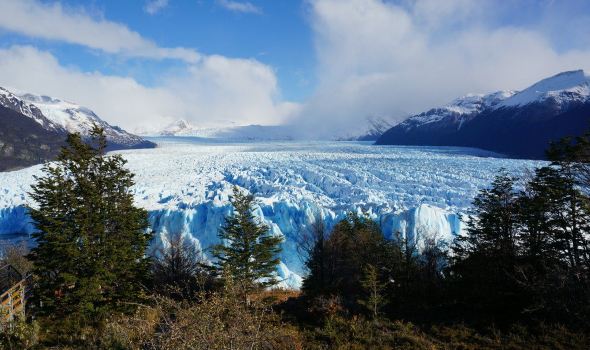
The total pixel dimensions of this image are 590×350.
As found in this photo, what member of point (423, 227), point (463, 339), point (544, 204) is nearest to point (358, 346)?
point (463, 339)

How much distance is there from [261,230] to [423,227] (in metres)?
12.6

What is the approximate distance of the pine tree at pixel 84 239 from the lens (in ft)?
34.1

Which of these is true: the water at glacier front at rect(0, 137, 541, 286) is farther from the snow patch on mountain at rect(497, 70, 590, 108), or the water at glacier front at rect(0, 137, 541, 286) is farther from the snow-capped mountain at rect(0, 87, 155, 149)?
the snow-capped mountain at rect(0, 87, 155, 149)

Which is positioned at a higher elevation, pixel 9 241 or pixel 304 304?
pixel 304 304

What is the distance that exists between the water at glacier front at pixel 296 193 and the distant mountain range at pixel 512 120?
119 ft

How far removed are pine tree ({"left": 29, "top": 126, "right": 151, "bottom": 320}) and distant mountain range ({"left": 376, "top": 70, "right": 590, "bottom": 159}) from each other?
2595 inches

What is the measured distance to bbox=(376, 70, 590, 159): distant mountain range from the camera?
6781 cm

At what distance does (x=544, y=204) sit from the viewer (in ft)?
34.2

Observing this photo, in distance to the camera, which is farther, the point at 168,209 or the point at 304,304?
the point at 168,209

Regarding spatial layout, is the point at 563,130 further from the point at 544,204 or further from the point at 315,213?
the point at 544,204

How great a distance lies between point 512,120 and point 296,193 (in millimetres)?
70072

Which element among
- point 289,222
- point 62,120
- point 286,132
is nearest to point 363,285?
point 289,222

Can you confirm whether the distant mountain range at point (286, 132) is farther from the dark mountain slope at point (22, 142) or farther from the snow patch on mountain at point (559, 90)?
the dark mountain slope at point (22, 142)

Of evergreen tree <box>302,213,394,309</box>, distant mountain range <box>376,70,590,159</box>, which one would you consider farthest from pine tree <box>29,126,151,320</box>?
distant mountain range <box>376,70,590,159</box>
